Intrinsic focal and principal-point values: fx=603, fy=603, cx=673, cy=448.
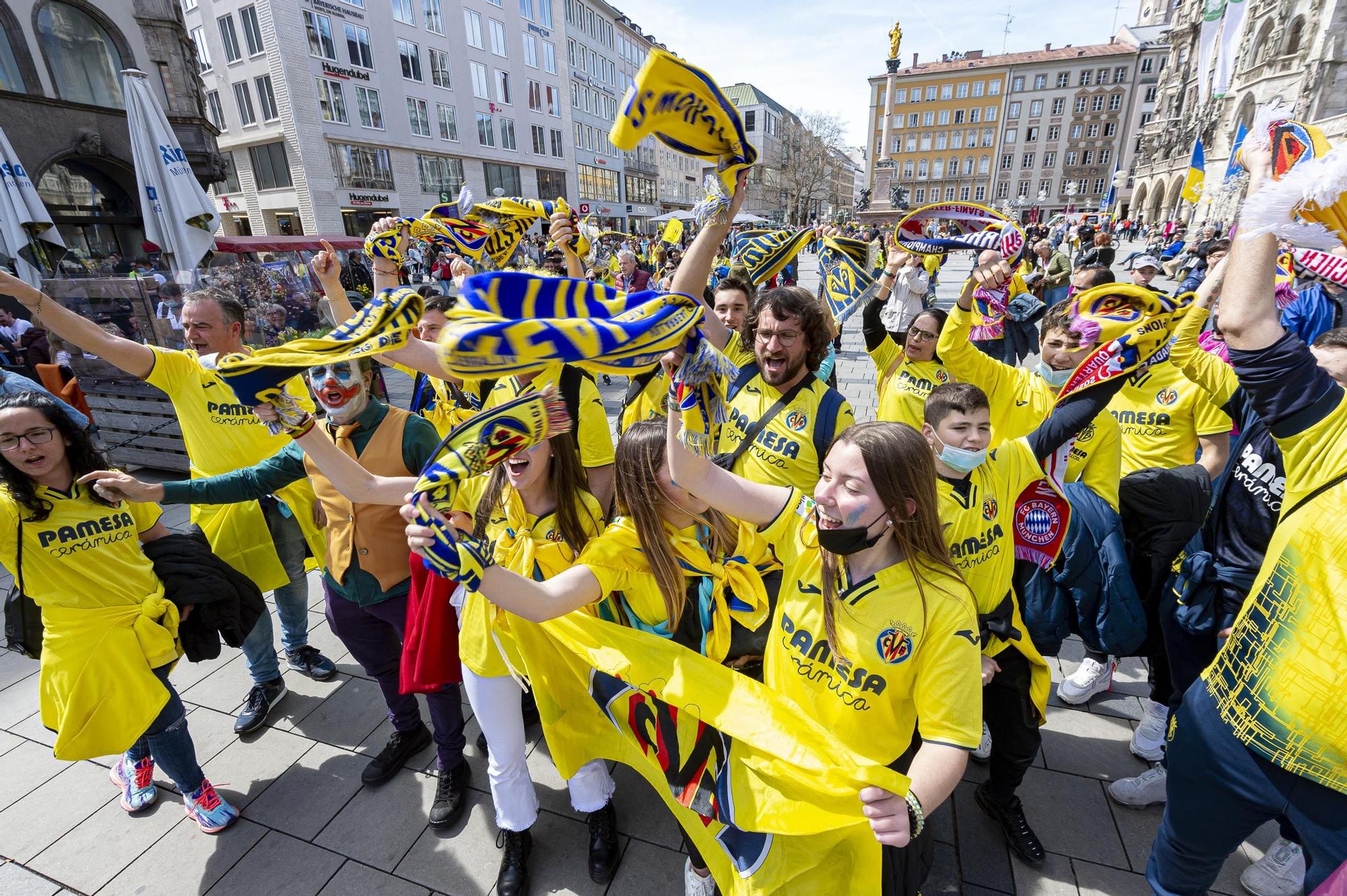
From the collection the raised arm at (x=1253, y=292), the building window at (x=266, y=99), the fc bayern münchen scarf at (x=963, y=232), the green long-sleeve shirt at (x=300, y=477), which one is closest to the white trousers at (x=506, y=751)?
the green long-sleeve shirt at (x=300, y=477)

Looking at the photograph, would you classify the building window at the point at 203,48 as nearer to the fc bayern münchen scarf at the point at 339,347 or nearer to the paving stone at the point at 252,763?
the paving stone at the point at 252,763

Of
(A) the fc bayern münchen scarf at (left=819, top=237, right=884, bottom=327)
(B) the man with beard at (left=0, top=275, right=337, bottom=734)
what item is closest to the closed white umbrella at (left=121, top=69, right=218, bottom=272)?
(B) the man with beard at (left=0, top=275, right=337, bottom=734)

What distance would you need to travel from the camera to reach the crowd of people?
162 cm

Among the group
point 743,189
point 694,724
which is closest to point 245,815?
Result: point 694,724

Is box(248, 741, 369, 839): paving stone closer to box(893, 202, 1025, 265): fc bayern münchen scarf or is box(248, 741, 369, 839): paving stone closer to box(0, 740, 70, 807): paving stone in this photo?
box(0, 740, 70, 807): paving stone

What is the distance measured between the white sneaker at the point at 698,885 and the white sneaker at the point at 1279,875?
Result: 6.80 feet

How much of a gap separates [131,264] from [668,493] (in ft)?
48.1

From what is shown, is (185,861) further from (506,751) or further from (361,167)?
(361,167)

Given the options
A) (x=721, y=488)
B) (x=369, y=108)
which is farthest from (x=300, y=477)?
(x=369, y=108)

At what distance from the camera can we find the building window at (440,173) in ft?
112

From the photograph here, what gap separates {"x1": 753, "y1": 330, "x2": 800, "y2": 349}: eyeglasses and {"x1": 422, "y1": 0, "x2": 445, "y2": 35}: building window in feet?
134

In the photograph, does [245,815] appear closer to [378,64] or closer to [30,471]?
[30,471]

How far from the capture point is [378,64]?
104 ft

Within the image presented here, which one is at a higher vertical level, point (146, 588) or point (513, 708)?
point (146, 588)
